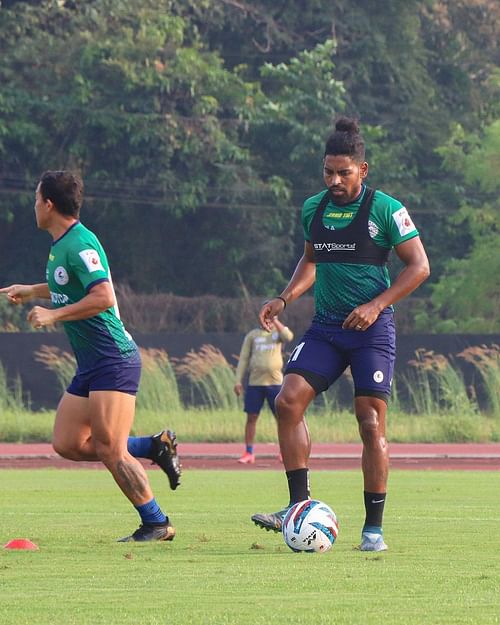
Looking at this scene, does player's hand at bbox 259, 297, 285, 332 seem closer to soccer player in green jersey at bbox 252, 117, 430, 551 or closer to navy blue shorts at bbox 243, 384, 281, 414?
soccer player in green jersey at bbox 252, 117, 430, 551

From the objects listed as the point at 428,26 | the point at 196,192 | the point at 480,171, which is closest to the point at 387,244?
the point at 480,171

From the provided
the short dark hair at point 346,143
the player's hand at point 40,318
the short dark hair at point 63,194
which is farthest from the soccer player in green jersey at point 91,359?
the short dark hair at point 346,143

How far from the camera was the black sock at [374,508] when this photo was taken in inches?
348

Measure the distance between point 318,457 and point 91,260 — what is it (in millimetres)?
12497

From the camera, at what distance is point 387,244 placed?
899 cm

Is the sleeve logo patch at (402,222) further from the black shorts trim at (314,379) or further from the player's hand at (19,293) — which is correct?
the player's hand at (19,293)

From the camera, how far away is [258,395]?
64.7 feet

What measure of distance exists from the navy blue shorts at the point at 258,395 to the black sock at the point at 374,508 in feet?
34.9

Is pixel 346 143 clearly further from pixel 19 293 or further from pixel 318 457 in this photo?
pixel 318 457

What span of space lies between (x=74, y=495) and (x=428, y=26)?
142 feet

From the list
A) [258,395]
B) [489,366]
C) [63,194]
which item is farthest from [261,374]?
[63,194]

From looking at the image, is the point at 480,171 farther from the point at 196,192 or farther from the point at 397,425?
the point at 397,425

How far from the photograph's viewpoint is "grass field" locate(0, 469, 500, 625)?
6.23 metres

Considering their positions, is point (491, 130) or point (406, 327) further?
point (406, 327)
